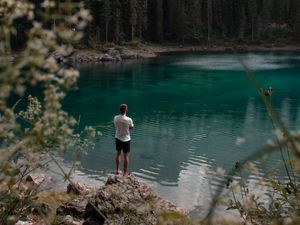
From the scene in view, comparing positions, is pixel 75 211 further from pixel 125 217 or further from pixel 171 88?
pixel 171 88

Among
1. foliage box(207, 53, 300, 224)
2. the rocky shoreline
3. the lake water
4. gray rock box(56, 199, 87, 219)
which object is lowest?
the lake water

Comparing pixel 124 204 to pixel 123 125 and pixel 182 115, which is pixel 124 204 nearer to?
pixel 123 125

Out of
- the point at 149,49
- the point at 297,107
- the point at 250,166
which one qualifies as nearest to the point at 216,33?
the point at 149,49

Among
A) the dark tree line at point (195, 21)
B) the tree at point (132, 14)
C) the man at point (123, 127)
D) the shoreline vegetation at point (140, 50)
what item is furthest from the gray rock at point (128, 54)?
the man at point (123, 127)

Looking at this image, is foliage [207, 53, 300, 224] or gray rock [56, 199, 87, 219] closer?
foliage [207, 53, 300, 224]

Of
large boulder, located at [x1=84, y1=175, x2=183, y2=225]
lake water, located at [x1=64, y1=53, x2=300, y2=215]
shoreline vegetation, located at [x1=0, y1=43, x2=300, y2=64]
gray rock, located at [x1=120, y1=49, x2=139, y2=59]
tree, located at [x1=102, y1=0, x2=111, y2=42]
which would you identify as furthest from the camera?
tree, located at [x1=102, y1=0, x2=111, y2=42]

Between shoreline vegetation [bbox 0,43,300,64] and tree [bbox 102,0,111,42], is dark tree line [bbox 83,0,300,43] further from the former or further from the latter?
shoreline vegetation [bbox 0,43,300,64]

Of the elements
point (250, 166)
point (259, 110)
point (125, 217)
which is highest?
point (250, 166)

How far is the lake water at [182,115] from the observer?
22.1 metres

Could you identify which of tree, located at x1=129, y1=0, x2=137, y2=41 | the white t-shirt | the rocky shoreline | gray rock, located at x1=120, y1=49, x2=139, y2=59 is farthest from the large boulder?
tree, located at x1=129, y1=0, x2=137, y2=41

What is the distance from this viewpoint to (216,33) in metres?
126

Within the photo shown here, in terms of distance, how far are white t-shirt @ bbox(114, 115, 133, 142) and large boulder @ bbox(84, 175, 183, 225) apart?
3764mm

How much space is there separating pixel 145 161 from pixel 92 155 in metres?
3.07

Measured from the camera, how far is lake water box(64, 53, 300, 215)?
22078mm
